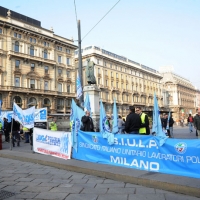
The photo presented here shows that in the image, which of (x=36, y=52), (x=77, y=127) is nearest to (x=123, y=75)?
(x=36, y=52)

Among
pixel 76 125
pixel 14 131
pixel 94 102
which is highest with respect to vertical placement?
pixel 94 102

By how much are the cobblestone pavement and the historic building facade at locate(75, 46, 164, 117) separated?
43.0m

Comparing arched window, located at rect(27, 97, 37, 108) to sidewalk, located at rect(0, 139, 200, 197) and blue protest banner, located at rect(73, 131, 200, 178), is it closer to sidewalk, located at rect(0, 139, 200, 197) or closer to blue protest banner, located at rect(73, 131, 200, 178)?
sidewalk, located at rect(0, 139, 200, 197)

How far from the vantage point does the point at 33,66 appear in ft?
133

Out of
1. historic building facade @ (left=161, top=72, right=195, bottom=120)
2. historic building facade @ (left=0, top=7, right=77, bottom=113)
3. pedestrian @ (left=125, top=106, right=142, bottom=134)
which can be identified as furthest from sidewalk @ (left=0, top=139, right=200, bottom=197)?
historic building facade @ (left=161, top=72, right=195, bottom=120)

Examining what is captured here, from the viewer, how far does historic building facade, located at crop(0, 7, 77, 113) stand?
3606 cm

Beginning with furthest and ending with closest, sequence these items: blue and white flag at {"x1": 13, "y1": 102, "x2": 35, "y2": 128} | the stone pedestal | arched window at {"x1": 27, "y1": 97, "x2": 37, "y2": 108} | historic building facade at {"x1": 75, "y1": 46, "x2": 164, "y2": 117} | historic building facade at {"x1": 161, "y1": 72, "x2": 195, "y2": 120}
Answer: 1. historic building facade at {"x1": 161, "y1": 72, "x2": 195, "y2": 120}
2. historic building facade at {"x1": 75, "y1": 46, "x2": 164, "y2": 117}
3. arched window at {"x1": 27, "y1": 97, "x2": 37, "y2": 108}
4. the stone pedestal
5. blue and white flag at {"x1": 13, "y1": 102, "x2": 35, "y2": 128}

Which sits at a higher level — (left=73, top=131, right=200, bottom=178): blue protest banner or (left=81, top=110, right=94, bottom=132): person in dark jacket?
(left=81, top=110, right=94, bottom=132): person in dark jacket

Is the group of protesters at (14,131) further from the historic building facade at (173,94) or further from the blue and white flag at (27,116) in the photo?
the historic building facade at (173,94)

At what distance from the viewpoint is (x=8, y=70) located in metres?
36.2

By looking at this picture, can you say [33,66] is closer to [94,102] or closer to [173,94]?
[94,102]

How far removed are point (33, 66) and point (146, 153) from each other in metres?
38.4

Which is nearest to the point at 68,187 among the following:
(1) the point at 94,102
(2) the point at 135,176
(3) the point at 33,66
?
(2) the point at 135,176

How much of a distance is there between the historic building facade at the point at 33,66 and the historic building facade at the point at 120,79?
5850 mm
